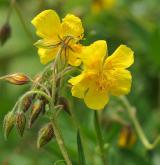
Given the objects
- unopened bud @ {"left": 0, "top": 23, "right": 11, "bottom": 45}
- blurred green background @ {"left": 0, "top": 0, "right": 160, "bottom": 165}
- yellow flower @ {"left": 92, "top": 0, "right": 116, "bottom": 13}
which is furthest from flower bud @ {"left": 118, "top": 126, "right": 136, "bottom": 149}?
yellow flower @ {"left": 92, "top": 0, "right": 116, "bottom": 13}

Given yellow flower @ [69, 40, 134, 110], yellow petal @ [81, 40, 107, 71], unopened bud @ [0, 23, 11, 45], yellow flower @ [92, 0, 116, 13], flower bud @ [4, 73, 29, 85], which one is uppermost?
unopened bud @ [0, 23, 11, 45]

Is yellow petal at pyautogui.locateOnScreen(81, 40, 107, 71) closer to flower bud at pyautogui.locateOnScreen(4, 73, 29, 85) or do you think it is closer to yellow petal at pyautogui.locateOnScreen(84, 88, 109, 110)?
yellow petal at pyautogui.locateOnScreen(84, 88, 109, 110)

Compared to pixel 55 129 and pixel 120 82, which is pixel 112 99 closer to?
pixel 120 82

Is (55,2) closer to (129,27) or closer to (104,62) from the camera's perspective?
(129,27)

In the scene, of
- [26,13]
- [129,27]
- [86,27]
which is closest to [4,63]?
[26,13]

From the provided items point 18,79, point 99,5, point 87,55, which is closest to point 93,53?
point 87,55
